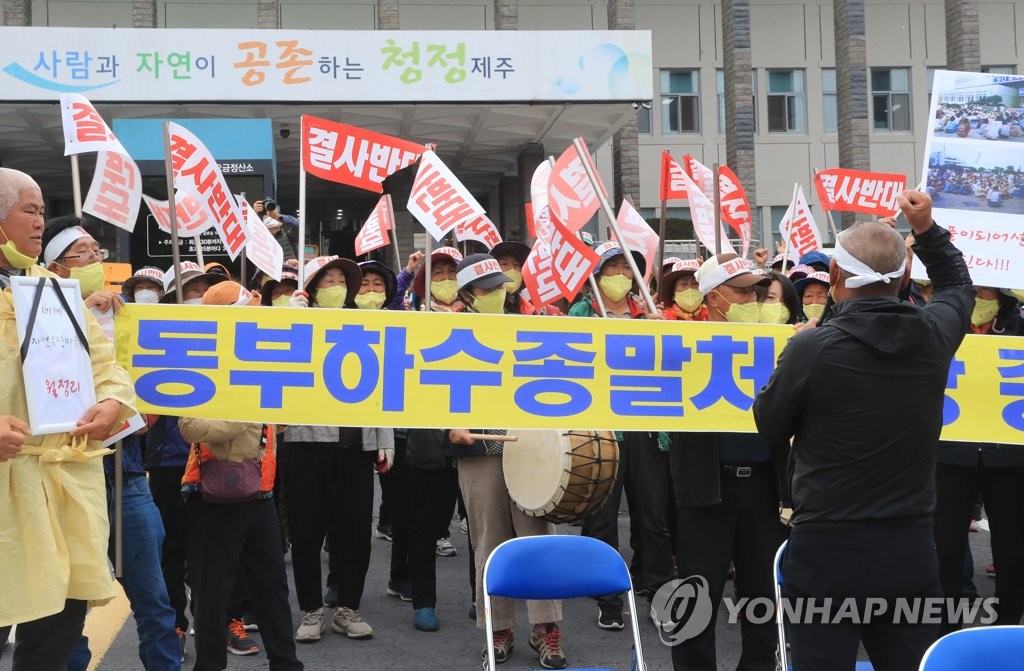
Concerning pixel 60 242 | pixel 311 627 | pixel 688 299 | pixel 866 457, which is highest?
pixel 60 242

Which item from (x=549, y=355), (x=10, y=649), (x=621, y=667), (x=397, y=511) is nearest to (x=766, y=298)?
(x=549, y=355)

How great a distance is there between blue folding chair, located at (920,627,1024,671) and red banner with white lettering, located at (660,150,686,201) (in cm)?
498

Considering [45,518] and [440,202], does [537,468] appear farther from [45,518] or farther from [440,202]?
[45,518]

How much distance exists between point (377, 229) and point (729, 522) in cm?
427

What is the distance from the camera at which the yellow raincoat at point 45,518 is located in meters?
3.05

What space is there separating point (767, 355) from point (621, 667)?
1879 mm

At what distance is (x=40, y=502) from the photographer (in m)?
3.10

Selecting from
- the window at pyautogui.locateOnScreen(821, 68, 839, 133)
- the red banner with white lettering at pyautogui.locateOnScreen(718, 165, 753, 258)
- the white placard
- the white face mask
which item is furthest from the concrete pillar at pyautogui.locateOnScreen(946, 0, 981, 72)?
the white placard

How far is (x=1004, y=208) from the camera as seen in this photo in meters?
4.73

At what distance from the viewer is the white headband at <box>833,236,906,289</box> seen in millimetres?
3289

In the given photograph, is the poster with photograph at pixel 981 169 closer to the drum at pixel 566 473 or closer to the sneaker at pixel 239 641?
the drum at pixel 566 473

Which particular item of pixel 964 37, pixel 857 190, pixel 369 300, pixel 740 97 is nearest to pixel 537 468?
pixel 369 300

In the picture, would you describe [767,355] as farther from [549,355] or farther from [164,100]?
[164,100]

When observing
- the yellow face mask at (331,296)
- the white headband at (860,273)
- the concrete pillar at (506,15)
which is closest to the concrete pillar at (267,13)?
the concrete pillar at (506,15)
